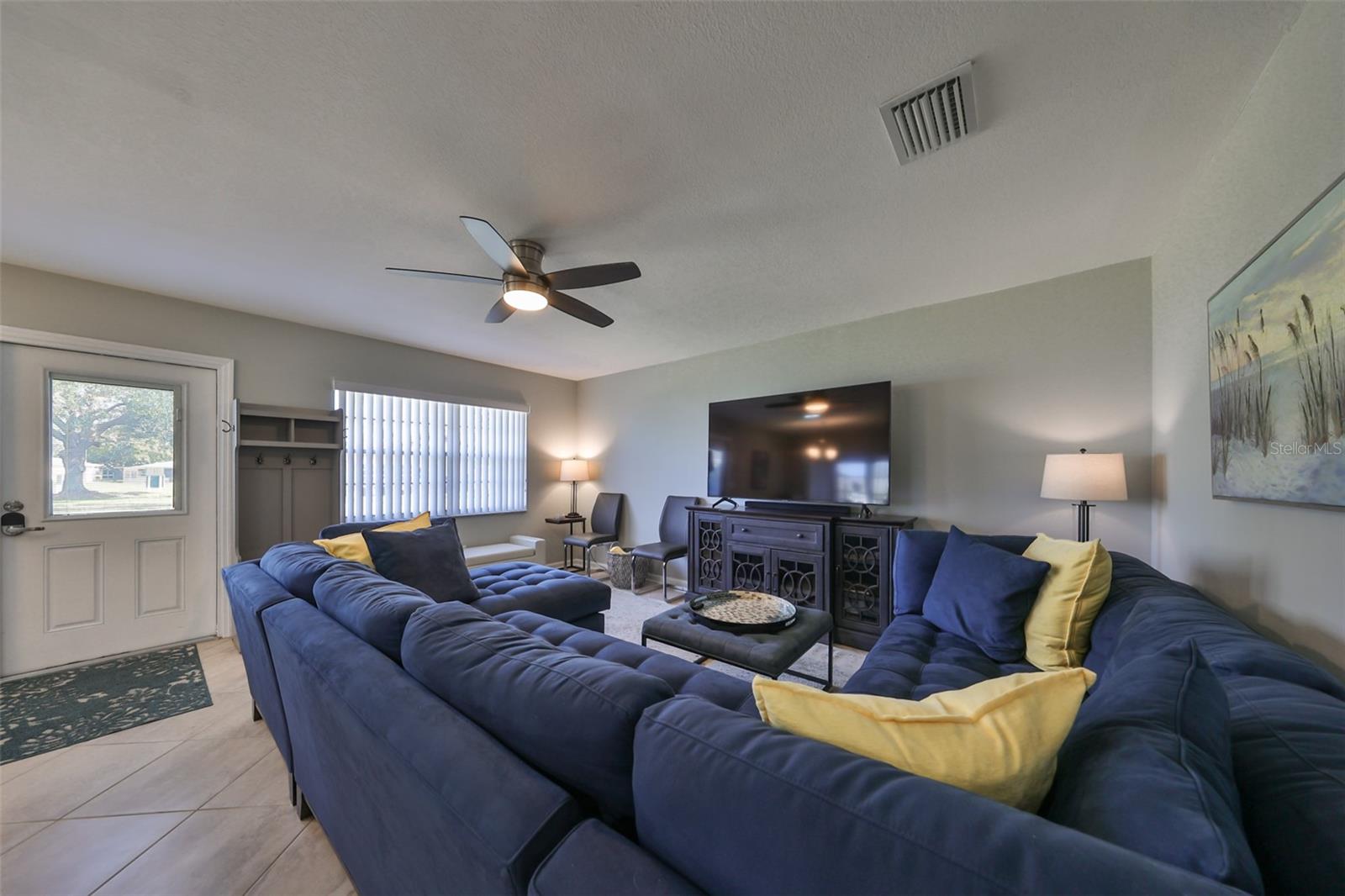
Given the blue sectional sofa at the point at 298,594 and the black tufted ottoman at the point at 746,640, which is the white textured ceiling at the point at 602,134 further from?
the black tufted ottoman at the point at 746,640

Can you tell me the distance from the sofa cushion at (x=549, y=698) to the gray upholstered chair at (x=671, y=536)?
318 centimetres

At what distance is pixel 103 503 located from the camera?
9.41ft

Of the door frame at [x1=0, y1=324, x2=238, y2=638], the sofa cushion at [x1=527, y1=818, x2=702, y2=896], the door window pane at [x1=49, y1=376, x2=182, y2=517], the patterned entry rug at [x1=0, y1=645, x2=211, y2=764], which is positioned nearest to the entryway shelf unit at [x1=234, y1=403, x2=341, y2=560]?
the door frame at [x1=0, y1=324, x2=238, y2=638]

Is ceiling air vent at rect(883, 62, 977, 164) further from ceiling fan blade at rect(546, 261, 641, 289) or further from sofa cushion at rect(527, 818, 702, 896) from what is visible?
sofa cushion at rect(527, 818, 702, 896)

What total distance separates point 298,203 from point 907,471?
3853 millimetres

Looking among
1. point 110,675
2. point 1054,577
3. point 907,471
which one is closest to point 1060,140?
point 1054,577

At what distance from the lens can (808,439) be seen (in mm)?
3564

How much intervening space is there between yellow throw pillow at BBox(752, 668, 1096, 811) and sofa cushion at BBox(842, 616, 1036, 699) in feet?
3.03

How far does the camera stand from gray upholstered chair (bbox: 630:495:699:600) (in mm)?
4207

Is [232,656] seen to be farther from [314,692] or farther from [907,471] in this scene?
[907,471]

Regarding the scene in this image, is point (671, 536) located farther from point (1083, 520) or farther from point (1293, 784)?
point (1293, 784)

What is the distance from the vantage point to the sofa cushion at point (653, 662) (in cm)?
132

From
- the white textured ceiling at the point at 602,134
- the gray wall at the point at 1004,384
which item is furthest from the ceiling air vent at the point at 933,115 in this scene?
the gray wall at the point at 1004,384

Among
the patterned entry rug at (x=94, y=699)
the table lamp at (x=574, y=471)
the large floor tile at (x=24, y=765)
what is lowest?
the patterned entry rug at (x=94, y=699)
